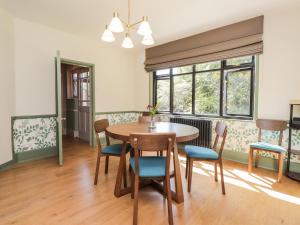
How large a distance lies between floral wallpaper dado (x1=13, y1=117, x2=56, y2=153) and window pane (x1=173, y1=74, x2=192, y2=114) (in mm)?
2777

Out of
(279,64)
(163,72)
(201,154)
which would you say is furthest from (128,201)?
(163,72)

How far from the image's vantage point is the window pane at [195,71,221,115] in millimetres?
3549

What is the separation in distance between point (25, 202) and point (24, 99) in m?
1.95

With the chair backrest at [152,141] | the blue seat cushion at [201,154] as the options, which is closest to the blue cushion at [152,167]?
the chair backrest at [152,141]

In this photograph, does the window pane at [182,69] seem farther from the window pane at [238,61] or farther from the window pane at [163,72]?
the window pane at [238,61]

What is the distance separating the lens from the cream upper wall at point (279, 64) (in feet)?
8.48

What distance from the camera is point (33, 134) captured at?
3.26 metres

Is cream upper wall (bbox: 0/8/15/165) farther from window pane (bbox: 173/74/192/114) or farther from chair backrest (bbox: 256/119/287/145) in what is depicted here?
chair backrest (bbox: 256/119/287/145)

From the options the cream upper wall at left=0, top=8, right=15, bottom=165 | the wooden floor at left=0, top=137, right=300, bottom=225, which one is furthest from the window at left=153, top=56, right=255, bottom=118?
the cream upper wall at left=0, top=8, right=15, bottom=165

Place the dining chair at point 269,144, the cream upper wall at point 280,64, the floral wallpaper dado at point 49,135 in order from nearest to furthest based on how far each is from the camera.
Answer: the dining chair at point 269,144 < the cream upper wall at point 280,64 < the floral wallpaper dado at point 49,135

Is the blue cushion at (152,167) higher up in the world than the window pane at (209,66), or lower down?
lower down

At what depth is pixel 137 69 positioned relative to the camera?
499 cm

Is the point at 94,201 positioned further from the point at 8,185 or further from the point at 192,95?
the point at 192,95

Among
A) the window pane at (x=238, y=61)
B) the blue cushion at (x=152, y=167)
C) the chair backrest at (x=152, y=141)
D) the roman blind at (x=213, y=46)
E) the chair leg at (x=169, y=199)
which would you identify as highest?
the roman blind at (x=213, y=46)
